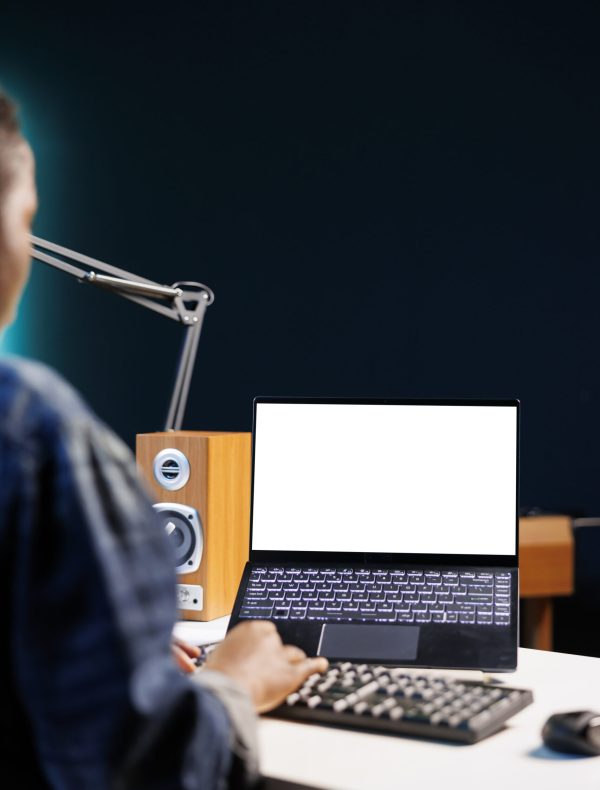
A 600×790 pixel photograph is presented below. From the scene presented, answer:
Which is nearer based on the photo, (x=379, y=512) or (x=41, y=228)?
(x=379, y=512)

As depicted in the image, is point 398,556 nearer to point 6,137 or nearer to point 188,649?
point 188,649

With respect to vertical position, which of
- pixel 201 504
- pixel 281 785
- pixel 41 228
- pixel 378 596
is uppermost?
pixel 41 228

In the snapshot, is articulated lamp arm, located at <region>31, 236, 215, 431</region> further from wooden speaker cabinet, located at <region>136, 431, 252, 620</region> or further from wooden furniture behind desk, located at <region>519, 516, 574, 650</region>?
wooden furniture behind desk, located at <region>519, 516, 574, 650</region>

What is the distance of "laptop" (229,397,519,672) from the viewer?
126cm

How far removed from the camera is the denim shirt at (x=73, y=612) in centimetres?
53

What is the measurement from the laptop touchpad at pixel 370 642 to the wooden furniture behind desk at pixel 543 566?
1899 millimetres

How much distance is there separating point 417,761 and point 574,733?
145 mm

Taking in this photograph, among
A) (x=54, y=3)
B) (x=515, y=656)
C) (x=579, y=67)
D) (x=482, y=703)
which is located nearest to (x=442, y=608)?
(x=515, y=656)

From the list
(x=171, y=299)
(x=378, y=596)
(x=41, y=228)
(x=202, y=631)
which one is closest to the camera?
(x=378, y=596)

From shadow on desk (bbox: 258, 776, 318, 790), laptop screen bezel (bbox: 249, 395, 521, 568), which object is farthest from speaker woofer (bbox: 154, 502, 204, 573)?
shadow on desk (bbox: 258, 776, 318, 790)

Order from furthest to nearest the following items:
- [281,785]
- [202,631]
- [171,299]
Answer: [171,299], [202,631], [281,785]

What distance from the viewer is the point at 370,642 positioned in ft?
3.93

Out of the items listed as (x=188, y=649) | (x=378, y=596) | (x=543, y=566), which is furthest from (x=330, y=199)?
(x=188, y=649)

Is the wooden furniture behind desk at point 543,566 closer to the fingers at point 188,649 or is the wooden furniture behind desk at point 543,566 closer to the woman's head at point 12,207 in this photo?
the fingers at point 188,649
